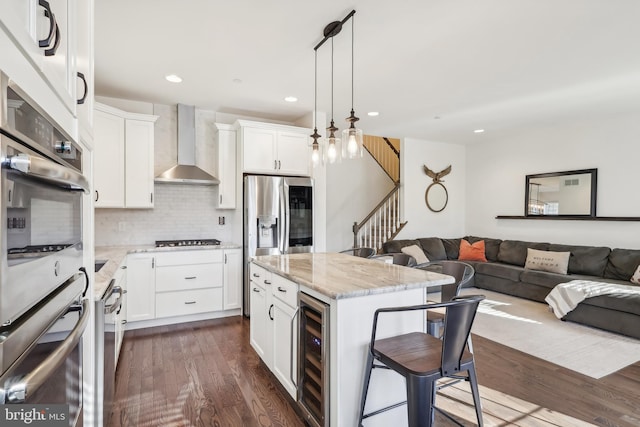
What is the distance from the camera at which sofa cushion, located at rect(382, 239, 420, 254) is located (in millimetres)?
5855

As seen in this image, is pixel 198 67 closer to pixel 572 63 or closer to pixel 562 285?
pixel 572 63

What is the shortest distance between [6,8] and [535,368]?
11.9 ft

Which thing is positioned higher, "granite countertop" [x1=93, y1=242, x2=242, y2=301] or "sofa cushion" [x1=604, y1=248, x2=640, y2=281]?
"granite countertop" [x1=93, y1=242, x2=242, y2=301]

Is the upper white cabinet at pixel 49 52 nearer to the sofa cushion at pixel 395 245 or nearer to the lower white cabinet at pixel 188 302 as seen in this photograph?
the lower white cabinet at pixel 188 302

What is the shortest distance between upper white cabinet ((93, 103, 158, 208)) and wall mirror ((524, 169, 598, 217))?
6.06 meters

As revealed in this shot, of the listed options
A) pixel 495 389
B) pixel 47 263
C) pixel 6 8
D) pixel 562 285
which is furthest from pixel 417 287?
pixel 562 285

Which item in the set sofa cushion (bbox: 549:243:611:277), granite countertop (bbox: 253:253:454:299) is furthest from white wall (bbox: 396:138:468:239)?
granite countertop (bbox: 253:253:454:299)

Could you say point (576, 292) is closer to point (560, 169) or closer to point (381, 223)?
point (560, 169)

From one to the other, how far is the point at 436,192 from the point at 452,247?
118 cm

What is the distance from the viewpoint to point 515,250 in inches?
225

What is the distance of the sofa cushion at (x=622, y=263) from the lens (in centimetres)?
436

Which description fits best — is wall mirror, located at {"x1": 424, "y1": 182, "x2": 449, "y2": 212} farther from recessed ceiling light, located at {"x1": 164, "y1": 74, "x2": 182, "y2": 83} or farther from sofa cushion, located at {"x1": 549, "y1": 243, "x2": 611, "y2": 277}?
recessed ceiling light, located at {"x1": 164, "y1": 74, "x2": 182, "y2": 83}

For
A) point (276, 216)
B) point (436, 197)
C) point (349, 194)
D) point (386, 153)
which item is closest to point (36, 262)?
A: point (276, 216)

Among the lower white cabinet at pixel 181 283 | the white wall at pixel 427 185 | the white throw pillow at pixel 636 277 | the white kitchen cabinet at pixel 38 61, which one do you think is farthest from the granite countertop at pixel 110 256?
the white throw pillow at pixel 636 277
